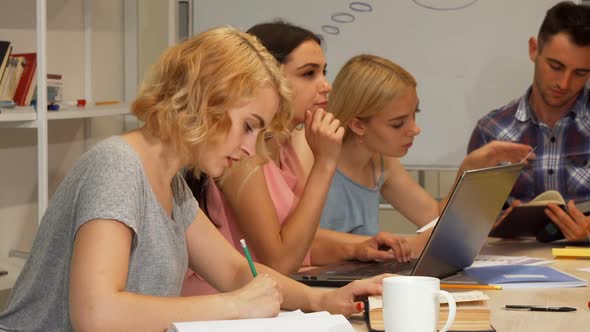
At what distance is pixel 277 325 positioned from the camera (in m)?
1.29

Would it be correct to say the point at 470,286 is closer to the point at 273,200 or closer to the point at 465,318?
the point at 465,318

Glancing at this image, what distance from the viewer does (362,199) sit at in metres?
2.55

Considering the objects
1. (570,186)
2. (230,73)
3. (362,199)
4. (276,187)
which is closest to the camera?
(230,73)

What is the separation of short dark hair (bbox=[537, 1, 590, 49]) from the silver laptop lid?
1.06 m

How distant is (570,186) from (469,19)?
790mm

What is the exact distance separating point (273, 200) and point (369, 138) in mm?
419

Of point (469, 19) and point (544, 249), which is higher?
point (469, 19)

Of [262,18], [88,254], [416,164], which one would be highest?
[262,18]

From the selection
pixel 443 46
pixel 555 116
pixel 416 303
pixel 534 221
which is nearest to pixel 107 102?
pixel 443 46

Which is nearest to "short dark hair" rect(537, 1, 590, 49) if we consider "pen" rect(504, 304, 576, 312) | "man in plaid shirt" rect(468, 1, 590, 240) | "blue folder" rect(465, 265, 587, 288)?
"man in plaid shirt" rect(468, 1, 590, 240)

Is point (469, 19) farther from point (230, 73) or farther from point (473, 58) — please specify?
point (230, 73)

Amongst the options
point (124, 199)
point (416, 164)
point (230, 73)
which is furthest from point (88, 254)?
point (416, 164)

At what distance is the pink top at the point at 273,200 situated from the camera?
1934 mm

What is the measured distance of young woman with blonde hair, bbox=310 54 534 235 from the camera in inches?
96.7
